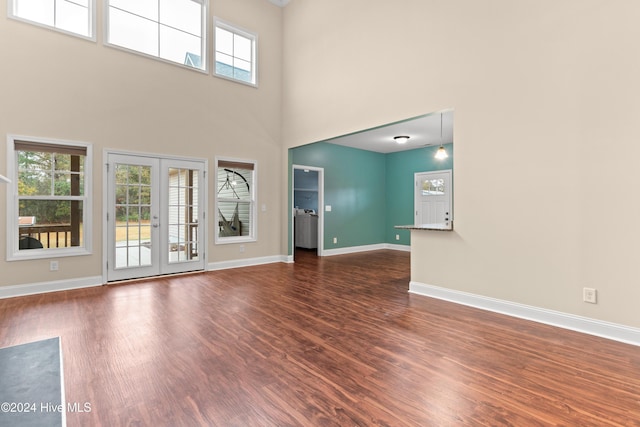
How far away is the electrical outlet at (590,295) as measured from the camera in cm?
290

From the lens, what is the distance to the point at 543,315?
125 inches

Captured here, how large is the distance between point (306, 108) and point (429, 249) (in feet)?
11.6

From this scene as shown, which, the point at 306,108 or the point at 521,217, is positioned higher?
the point at 306,108

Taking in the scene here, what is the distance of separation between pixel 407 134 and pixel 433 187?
185 cm

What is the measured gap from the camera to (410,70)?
428 centimetres

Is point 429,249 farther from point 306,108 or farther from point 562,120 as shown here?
point 306,108

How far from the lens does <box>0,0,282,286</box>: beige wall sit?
420 centimetres

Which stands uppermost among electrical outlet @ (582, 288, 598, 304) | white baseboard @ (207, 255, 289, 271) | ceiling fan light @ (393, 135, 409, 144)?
ceiling fan light @ (393, 135, 409, 144)

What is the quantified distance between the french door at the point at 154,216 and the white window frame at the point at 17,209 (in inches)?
9.6

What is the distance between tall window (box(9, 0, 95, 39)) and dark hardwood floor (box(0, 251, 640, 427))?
3643 millimetres

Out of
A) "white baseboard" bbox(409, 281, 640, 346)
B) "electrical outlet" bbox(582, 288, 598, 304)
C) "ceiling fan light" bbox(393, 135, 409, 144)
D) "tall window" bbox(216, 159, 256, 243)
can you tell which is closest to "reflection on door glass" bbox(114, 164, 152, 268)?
"tall window" bbox(216, 159, 256, 243)

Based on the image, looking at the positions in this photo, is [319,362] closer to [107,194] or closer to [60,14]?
[107,194]

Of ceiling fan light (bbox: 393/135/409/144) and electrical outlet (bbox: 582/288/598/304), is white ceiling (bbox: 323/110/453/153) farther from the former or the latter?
electrical outlet (bbox: 582/288/598/304)

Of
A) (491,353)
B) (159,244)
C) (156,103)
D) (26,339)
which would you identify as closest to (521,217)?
(491,353)
